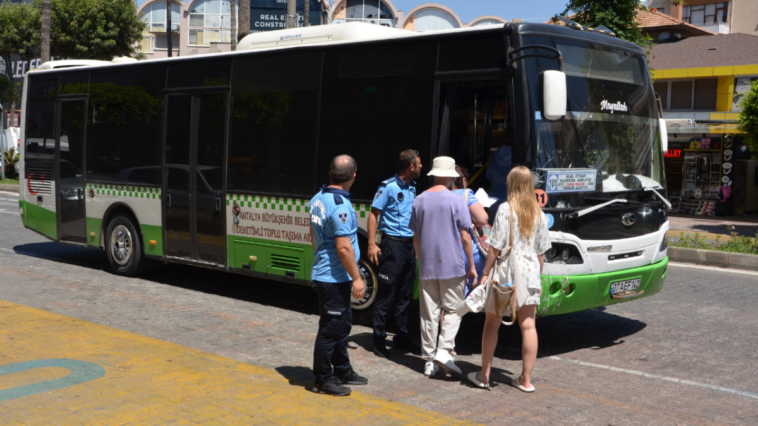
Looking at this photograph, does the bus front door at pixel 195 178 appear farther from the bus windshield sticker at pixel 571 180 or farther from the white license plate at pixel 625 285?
the white license plate at pixel 625 285

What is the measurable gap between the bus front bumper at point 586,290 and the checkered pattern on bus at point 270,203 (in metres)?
2.20

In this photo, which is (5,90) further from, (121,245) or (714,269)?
(714,269)

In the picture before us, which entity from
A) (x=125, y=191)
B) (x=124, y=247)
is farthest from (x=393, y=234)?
(x=124, y=247)

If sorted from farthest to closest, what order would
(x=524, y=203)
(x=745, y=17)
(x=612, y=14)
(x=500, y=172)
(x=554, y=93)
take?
(x=745, y=17) < (x=612, y=14) < (x=500, y=172) < (x=554, y=93) < (x=524, y=203)

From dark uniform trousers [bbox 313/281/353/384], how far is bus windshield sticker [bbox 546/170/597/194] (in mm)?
2156

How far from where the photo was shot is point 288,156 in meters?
8.56

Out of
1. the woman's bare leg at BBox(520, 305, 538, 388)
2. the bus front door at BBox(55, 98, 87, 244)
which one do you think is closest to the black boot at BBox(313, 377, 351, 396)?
the woman's bare leg at BBox(520, 305, 538, 388)

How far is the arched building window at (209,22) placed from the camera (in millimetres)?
67250

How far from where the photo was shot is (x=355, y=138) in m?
7.93

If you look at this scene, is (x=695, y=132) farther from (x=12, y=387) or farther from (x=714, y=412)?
(x=12, y=387)

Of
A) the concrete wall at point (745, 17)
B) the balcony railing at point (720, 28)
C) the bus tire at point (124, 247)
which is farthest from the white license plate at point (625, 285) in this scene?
the concrete wall at point (745, 17)

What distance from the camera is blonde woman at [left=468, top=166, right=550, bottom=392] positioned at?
5.62 m

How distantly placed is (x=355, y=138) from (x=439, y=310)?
2431 mm

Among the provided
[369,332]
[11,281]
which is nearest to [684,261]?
[369,332]
